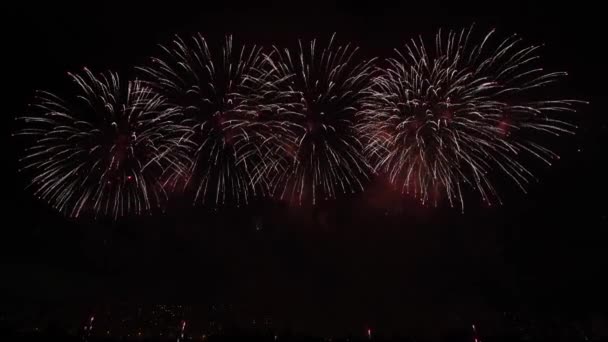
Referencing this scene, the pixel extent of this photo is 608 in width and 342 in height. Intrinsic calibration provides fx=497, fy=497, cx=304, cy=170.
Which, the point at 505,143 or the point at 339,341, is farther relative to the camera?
the point at 339,341

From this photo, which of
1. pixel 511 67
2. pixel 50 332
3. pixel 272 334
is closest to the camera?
pixel 511 67

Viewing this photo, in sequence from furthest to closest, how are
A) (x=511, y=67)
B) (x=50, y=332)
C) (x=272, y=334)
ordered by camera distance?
(x=272, y=334), (x=50, y=332), (x=511, y=67)

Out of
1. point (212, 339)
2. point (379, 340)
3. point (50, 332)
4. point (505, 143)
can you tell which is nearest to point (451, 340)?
point (379, 340)

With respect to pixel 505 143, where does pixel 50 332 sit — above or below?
below

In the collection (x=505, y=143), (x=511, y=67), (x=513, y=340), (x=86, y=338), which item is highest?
(x=511, y=67)

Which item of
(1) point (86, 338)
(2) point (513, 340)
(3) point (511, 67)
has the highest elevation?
(3) point (511, 67)

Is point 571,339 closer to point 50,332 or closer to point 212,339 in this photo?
point 212,339

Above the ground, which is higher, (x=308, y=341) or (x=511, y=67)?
(x=511, y=67)

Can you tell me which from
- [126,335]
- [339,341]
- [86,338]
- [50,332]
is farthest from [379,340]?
[50,332]

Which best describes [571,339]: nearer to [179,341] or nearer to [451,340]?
[451,340]
